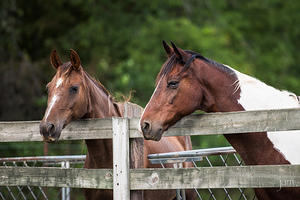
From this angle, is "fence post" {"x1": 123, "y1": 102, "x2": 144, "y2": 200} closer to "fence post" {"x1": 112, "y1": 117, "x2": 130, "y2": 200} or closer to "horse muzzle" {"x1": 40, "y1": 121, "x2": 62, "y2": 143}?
"fence post" {"x1": 112, "y1": 117, "x2": 130, "y2": 200}

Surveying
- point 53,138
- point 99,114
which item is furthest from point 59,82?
point 53,138

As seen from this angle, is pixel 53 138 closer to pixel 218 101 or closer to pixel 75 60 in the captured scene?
pixel 75 60

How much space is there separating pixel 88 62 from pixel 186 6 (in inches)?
146

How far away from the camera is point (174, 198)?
19.5 feet

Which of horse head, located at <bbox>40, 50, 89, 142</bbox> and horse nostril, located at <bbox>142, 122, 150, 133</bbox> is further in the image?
horse head, located at <bbox>40, 50, 89, 142</bbox>

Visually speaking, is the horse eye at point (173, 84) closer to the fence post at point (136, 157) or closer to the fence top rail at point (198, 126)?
the fence top rail at point (198, 126)

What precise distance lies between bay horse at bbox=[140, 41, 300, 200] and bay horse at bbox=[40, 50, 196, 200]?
99 centimetres

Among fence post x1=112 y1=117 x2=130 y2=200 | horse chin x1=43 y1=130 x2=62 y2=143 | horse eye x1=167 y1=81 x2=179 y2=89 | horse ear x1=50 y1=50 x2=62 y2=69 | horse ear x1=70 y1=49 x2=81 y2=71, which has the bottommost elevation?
fence post x1=112 y1=117 x2=130 y2=200

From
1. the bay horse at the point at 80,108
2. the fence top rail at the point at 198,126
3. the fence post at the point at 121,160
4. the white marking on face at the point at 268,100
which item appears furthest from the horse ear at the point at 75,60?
the white marking on face at the point at 268,100

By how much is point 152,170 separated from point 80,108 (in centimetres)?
126

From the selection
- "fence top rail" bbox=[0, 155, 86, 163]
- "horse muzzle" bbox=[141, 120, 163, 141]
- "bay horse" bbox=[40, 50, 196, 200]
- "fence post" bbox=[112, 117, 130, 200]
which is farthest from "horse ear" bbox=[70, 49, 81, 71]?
"horse muzzle" bbox=[141, 120, 163, 141]

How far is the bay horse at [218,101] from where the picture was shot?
3934mm

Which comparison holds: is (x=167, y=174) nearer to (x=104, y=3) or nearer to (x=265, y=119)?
(x=265, y=119)

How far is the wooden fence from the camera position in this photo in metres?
3.53
